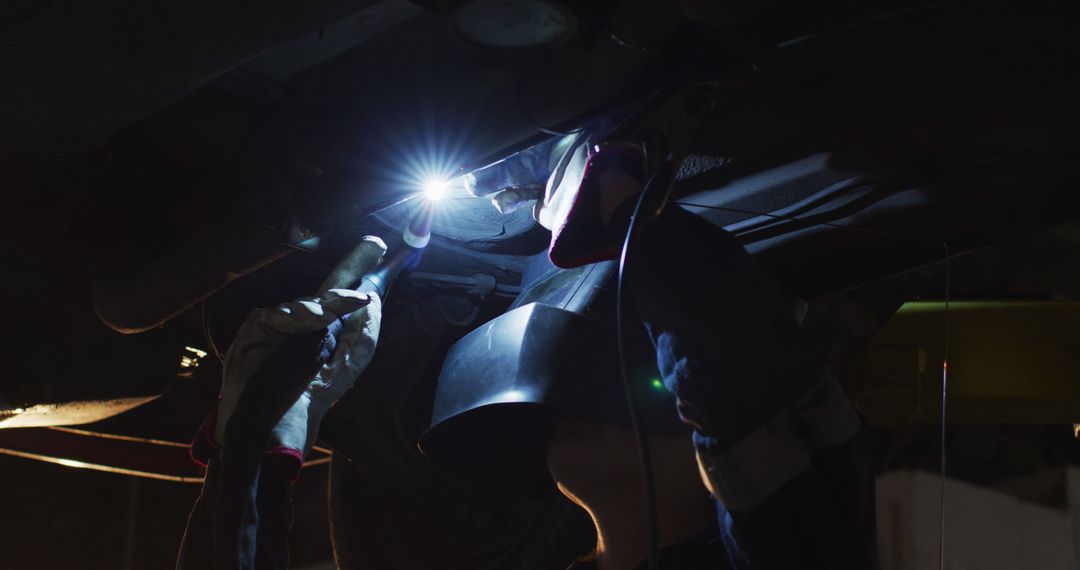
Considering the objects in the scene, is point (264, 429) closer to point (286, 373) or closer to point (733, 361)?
point (286, 373)

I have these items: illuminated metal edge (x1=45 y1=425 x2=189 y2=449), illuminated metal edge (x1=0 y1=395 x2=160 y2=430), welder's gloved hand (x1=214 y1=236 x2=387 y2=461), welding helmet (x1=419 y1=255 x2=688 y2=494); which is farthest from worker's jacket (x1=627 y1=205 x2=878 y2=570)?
illuminated metal edge (x1=45 y1=425 x2=189 y2=449)

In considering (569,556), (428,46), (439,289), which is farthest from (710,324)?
(569,556)

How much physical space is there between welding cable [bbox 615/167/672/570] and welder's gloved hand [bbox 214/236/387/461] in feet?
2.04

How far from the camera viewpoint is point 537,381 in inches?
60.4

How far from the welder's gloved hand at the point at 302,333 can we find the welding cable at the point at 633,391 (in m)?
0.62

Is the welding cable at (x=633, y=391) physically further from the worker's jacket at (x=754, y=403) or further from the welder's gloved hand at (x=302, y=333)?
the welder's gloved hand at (x=302, y=333)

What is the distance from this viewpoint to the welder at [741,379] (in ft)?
3.87

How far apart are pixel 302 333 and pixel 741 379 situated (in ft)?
2.60

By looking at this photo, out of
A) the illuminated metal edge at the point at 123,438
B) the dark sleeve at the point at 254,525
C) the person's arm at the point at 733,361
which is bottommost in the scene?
the dark sleeve at the point at 254,525

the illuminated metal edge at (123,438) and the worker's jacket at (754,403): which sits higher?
the illuminated metal edge at (123,438)

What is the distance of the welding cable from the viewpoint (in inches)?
42.2

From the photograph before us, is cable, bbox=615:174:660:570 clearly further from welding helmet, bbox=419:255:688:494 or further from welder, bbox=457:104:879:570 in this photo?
welding helmet, bbox=419:255:688:494

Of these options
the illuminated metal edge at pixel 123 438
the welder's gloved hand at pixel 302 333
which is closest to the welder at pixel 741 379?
the welder's gloved hand at pixel 302 333

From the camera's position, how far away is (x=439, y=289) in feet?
6.29
